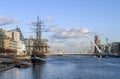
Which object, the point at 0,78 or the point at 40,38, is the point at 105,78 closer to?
the point at 0,78

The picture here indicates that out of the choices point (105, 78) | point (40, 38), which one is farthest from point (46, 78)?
point (40, 38)

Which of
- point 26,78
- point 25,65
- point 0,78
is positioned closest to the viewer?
point 0,78

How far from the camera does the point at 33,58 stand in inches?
5404

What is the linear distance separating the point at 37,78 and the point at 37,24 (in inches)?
4572

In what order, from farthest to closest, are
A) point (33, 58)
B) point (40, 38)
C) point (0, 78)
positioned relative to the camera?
1. point (40, 38)
2. point (33, 58)
3. point (0, 78)

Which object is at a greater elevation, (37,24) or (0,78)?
(37,24)

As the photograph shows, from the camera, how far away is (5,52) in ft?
598

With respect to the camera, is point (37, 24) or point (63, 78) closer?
point (63, 78)

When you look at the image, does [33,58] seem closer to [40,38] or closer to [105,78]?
[40,38]

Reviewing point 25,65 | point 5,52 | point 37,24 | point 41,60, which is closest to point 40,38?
point 37,24

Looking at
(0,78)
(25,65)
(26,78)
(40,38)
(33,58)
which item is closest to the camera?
(0,78)

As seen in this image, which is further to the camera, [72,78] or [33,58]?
[33,58]

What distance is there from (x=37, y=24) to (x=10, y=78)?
120m

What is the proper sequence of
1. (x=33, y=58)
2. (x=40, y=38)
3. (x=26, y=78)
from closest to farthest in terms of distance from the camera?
(x=26, y=78), (x=33, y=58), (x=40, y=38)
